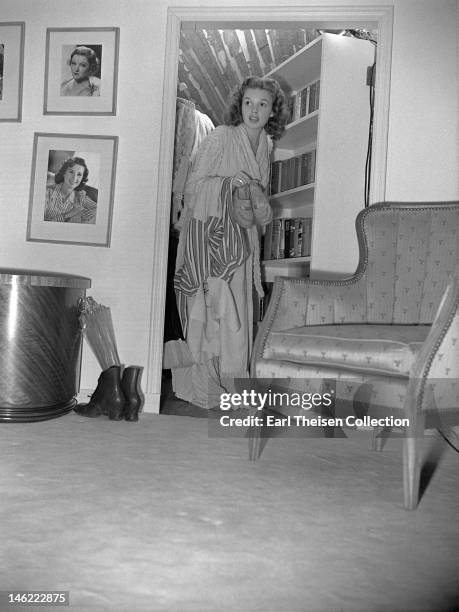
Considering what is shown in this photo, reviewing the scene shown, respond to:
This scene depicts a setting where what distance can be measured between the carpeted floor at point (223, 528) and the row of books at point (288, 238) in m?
1.93

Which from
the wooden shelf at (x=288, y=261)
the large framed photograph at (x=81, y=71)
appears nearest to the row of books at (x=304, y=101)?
the wooden shelf at (x=288, y=261)

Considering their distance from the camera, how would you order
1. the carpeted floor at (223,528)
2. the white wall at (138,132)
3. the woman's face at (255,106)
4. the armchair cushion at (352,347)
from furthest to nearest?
the woman's face at (255,106), the white wall at (138,132), the armchair cushion at (352,347), the carpeted floor at (223,528)

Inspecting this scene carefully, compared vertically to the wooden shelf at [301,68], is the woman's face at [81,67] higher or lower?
lower

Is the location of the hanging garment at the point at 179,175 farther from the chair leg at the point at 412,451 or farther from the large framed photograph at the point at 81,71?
the chair leg at the point at 412,451

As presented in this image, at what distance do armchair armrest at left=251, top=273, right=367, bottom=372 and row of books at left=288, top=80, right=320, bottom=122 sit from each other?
1.98 m

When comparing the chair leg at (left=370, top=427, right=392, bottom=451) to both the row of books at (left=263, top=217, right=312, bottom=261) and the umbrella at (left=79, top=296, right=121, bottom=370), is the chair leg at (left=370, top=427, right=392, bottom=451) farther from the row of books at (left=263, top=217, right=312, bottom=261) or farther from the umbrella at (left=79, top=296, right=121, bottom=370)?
the row of books at (left=263, top=217, right=312, bottom=261)

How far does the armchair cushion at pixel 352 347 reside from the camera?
191cm

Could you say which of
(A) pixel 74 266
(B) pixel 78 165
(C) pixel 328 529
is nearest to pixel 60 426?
(A) pixel 74 266

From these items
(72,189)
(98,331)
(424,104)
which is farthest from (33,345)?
(424,104)

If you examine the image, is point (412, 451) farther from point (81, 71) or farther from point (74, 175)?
point (81, 71)

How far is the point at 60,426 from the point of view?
9.60ft

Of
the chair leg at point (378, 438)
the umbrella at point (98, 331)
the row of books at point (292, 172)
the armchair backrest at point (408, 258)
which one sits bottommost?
the chair leg at point (378, 438)

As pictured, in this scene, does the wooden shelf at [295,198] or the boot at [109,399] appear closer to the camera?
the boot at [109,399]

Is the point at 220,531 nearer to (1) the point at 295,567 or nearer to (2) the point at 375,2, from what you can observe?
(1) the point at 295,567
